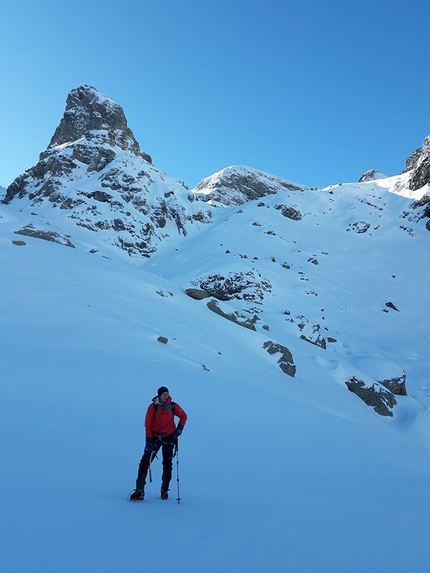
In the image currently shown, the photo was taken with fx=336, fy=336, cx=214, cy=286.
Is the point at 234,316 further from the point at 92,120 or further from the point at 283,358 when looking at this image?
the point at 92,120

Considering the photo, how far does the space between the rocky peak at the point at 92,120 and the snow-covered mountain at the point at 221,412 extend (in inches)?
1918

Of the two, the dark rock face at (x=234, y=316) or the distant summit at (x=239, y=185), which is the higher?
the distant summit at (x=239, y=185)

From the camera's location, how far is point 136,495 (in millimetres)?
4539

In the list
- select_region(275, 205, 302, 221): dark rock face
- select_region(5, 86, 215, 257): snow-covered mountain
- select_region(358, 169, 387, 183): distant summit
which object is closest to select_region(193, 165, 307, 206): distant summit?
select_region(358, 169, 387, 183): distant summit

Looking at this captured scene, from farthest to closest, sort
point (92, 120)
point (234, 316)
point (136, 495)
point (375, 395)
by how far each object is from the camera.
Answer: point (92, 120), point (234, 316), point (375, 395), point (136, 495)

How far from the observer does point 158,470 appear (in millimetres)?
5984

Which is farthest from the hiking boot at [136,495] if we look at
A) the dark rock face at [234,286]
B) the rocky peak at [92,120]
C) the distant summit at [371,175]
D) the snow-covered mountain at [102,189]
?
the distant summit at [371,175]

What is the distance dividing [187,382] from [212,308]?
39.3 ft

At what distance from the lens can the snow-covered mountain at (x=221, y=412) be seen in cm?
361

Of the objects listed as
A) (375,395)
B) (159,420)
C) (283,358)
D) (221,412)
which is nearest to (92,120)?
(283,358)

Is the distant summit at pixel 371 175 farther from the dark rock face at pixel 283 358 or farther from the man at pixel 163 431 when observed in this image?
the man at pixel 163 431

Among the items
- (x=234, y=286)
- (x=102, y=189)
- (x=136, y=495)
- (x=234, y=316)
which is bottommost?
(x=136, y=495)

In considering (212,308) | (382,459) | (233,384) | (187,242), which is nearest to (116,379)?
(233,384)

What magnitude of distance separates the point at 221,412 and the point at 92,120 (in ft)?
265
